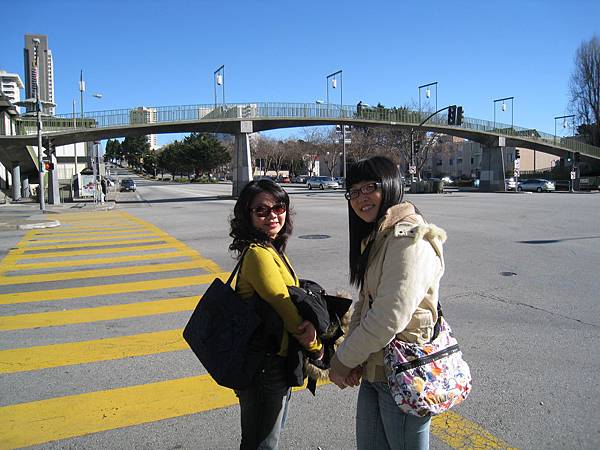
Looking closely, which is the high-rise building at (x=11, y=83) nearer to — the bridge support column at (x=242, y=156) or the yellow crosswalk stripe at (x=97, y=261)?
the bridge support column at (x=242, y=156)

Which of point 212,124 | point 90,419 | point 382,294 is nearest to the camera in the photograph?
point 382,294

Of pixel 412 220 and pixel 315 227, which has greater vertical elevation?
pixel 412 220

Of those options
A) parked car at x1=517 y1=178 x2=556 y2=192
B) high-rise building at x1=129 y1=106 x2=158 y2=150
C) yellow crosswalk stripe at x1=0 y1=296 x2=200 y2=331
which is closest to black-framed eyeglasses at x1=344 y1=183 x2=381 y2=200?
yellow crosswalk stripe at x1=0 y1=296 x2=200 y2=331

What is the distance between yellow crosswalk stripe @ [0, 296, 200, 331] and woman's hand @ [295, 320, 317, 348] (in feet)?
14.1

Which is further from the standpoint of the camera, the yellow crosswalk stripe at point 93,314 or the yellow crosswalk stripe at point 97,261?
the yellow crosswalk stripe at point 97,261

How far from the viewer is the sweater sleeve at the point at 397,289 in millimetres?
1868

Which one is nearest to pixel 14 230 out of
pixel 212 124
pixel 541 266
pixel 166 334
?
pixel 166 334

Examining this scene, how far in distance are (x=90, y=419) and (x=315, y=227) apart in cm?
1244

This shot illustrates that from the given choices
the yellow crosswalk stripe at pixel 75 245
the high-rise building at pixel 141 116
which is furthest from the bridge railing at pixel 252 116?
the yellow crosswalk stripe at pixel 75 245

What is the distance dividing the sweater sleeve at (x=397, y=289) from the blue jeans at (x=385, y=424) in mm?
283

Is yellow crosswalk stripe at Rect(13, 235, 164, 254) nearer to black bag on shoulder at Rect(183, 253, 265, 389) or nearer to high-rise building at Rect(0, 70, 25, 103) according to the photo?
black bag on shoulder at Rect(183, 253, 265, 389)

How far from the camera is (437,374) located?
75.7 inches

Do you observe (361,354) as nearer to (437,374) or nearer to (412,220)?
(437,374)

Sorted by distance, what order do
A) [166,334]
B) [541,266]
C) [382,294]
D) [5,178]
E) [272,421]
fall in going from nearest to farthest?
[382,294] < [272,421] < [166,334] < [541,266] < [5,178]
